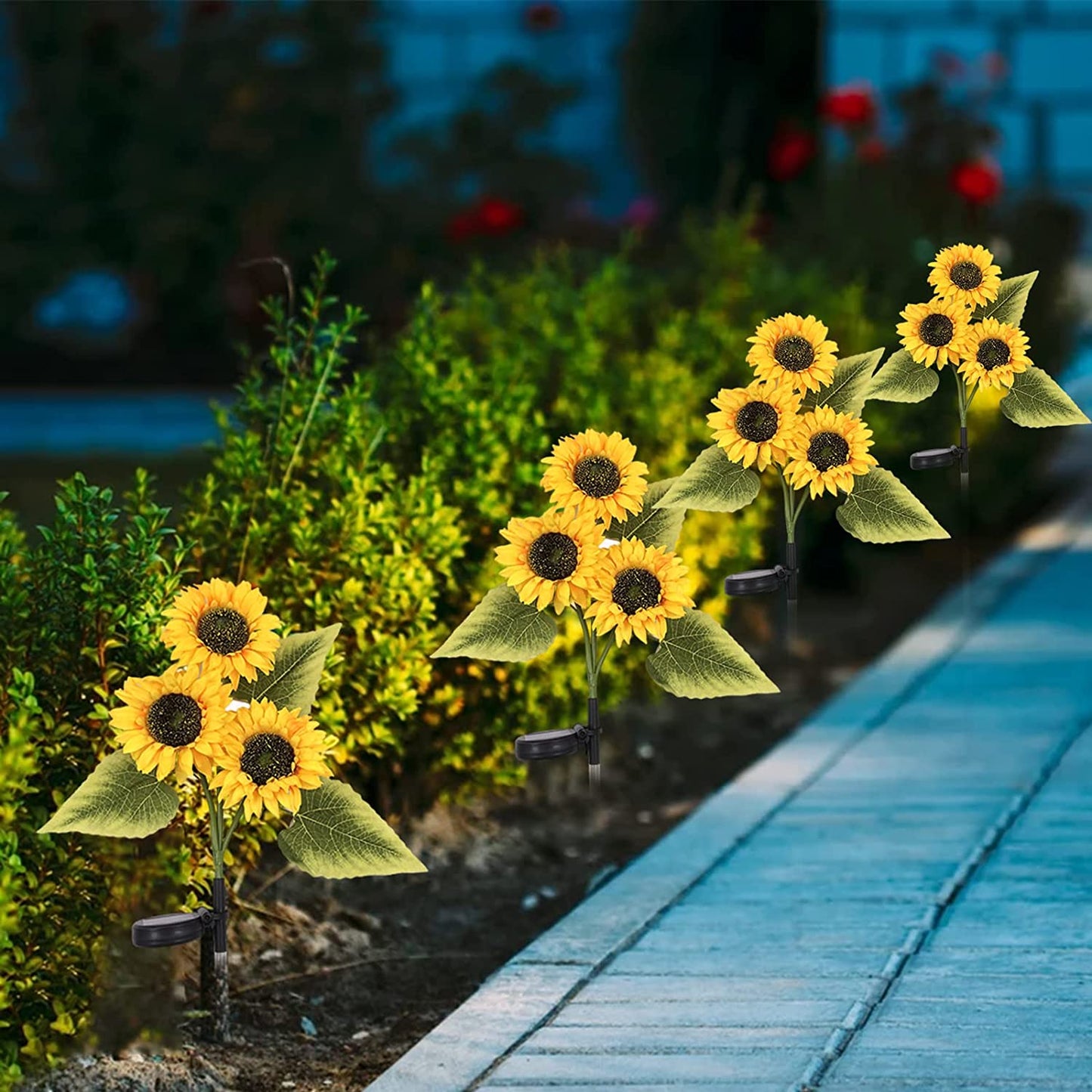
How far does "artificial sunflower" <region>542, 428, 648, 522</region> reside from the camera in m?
3.43

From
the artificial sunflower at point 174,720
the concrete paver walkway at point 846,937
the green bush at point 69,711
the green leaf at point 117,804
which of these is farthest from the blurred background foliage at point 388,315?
the concrete paver walkway at point 846,937

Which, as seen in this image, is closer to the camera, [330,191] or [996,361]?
[996,361]

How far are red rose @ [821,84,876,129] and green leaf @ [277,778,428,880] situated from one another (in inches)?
366

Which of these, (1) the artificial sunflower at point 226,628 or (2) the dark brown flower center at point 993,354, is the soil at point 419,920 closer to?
(1) the artificial sunflower at point 226,628

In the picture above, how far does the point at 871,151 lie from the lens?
12383 millimetres

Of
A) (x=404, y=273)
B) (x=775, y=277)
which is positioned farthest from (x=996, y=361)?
(x=404, y=273)

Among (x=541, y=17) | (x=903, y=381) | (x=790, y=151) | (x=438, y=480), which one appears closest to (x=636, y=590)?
(x=903, y=381)

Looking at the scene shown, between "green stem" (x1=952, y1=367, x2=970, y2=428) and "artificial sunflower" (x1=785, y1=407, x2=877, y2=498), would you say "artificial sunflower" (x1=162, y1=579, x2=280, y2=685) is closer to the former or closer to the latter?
"artificial sunflower" (x1=785, y1=407, x2=877, y2=498)

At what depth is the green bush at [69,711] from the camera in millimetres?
4082

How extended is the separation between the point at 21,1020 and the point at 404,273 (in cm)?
1293

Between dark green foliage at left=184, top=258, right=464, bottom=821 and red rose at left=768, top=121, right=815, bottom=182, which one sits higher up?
red rose at left=768, top=121, right=815, bottom=182

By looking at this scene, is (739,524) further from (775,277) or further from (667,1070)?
(667,1070)

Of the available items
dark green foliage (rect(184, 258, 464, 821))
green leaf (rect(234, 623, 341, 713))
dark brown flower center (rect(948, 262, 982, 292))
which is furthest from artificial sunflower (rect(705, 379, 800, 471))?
dark green foliage (rect(184, 258, 464, 821))

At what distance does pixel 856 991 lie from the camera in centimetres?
457
